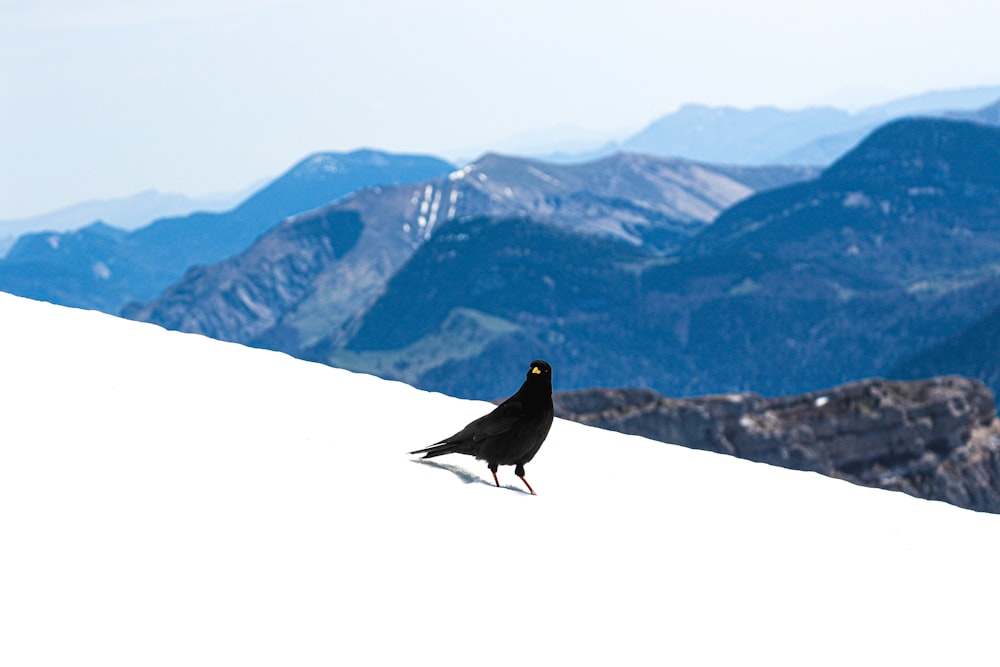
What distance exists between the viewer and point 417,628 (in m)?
10.6

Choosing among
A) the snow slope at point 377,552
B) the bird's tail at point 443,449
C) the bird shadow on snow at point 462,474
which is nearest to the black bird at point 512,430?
the bird's tail at point 443,449

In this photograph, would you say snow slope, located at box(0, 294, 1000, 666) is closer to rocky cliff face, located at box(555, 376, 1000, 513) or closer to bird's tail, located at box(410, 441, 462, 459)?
bird's tail, located at box(410, 441, 462, 459)

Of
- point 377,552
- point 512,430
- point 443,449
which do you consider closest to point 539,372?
point 512,430

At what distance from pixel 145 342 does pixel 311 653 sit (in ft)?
44.2

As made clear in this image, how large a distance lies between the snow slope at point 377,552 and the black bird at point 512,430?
0.49m

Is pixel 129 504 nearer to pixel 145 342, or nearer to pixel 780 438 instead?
pixel 145 342

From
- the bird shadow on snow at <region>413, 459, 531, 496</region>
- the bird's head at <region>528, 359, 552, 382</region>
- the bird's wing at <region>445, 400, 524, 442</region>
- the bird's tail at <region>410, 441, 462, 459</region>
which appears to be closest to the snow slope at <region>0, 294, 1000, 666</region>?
the bird shadow on snow at <region>413, 459, 531, 496</region>

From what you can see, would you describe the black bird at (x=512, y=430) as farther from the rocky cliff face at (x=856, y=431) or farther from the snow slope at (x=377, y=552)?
the rocky cliff face at (x=856, y=431)

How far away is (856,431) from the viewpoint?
595ft

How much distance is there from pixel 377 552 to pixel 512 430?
4.05 meters

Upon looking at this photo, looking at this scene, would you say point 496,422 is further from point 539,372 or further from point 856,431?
point 856,431

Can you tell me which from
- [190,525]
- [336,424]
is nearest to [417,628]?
[190,525]

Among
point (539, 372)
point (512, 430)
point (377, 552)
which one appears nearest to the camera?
point (377, 552)

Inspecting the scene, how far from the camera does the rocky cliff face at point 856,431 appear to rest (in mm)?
175375
